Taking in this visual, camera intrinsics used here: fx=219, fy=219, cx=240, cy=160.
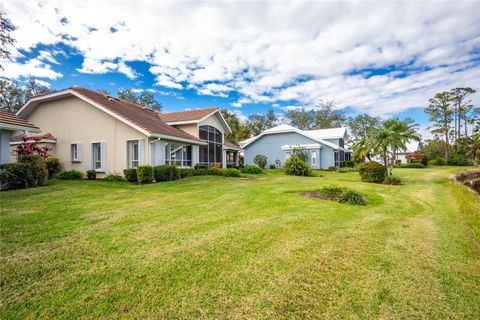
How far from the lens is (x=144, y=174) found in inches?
488

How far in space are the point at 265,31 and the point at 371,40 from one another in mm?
6688

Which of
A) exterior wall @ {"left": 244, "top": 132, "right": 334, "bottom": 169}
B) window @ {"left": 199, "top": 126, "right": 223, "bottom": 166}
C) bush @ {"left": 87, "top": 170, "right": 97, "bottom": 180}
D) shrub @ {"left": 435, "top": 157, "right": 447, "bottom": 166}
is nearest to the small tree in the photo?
exterior wall @ {"left": 244, "top": 132, "right": 334, "bottom": 169}

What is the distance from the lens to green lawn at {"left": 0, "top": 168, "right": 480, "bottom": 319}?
2367 millimetres

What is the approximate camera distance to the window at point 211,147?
65.5 feet

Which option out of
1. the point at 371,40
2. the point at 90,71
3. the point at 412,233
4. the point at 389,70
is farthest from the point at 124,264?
the point at 389,70

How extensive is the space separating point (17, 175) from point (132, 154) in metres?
5.52

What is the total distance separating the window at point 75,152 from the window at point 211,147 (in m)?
8.77

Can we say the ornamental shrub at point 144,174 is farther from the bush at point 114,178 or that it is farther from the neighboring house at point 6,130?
the neighboring house at point 6,130

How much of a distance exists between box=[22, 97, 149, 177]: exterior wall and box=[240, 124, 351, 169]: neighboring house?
20.1 m

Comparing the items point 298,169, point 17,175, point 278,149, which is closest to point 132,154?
point 17,175

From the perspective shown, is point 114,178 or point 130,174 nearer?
point 130,174

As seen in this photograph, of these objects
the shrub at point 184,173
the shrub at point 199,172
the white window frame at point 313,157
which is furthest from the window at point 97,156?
the white window frame at point 313,157

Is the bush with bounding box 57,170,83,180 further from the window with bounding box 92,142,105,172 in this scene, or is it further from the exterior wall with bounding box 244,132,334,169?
the exterior wall with bounding box 244,132,334,169

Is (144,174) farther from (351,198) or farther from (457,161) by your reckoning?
(457,161)
